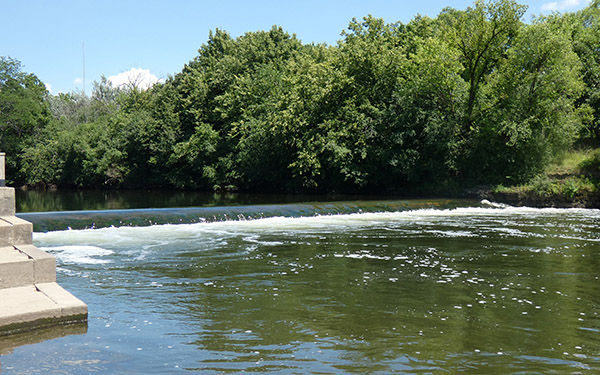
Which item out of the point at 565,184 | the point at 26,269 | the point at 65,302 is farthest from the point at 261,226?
the point at 565,184

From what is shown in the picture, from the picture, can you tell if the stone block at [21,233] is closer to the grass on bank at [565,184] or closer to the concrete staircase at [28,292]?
the concrete staircase at [28,292]

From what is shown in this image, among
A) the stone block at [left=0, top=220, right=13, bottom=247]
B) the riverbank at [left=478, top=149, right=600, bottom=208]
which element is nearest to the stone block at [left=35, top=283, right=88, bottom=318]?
the stone block at [left=0, top=220, right=13, bottom=247]

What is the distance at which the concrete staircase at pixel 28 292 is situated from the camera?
282 inches

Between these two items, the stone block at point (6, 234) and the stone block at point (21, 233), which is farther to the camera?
the stone block at point (21, 233)

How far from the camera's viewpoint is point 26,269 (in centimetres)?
838

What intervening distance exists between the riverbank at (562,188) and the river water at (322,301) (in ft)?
→ 38.8

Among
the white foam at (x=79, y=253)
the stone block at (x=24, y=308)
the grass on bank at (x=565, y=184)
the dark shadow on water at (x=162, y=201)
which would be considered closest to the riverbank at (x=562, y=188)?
the grass on bank at (x=565, y=184)

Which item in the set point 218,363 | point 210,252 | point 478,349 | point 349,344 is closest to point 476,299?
point 478,349

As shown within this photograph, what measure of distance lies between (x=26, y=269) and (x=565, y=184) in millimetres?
29073

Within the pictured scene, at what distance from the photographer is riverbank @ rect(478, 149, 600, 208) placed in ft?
97.4

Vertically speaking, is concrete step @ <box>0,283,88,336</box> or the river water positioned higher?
concrete step @ <box>0,283,88,336</box>

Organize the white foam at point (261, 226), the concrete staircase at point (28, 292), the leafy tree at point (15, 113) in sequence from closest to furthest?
the concrete staircase at point (28, 292), the white foam at point (261, 226), the leafy tree at point (15, 113)

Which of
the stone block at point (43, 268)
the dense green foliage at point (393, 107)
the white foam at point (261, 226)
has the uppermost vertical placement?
the dense green foliage at point (393, 107)

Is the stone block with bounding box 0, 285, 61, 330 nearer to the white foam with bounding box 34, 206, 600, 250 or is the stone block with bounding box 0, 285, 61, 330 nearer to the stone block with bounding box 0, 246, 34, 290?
the stone block with bounding box 0, 246, 34, 290
